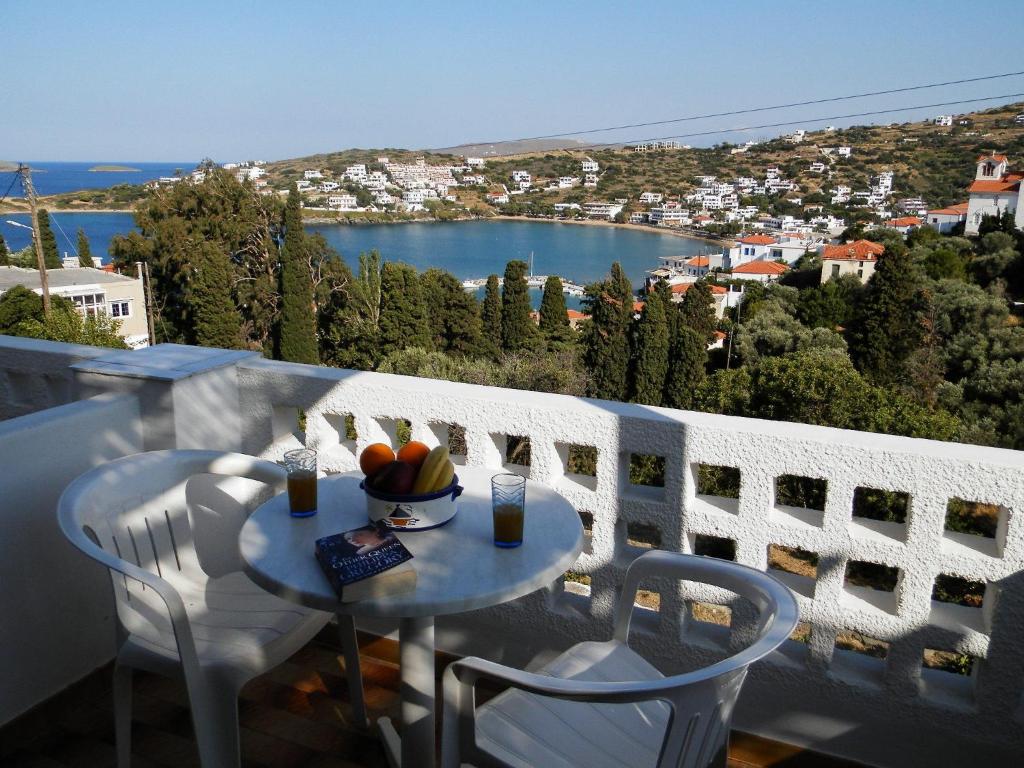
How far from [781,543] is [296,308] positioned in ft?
79.9

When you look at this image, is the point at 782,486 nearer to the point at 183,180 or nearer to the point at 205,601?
the point at 205,601

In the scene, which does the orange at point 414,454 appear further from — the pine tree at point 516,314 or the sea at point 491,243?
the sea at point 491,243

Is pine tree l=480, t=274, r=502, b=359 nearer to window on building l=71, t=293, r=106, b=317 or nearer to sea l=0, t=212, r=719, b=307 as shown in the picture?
window on building l=71, t=293, r=106, b=317

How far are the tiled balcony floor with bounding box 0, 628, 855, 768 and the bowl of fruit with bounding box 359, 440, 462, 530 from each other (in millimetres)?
704

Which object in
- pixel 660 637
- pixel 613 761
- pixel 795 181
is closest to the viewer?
pixel 613 761

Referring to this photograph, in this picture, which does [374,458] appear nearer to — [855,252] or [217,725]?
[217,725]

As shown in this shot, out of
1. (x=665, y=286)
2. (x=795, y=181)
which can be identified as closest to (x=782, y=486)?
(x=665, y=286)

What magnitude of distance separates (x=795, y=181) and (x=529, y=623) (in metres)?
73.7

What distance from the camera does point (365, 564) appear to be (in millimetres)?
1153

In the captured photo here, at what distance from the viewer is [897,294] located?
25703 millimetres

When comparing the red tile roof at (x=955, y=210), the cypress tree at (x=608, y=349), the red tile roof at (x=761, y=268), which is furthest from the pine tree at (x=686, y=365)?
the red tile roof at (x=955, y=210)

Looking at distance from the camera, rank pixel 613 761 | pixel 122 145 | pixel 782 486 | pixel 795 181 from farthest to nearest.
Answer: pixel 795 181, pixel 122 145, pixel 782 486, pixel 613 761

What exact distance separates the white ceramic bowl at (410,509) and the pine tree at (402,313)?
85.3ft

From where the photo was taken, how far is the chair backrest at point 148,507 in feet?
4.77
